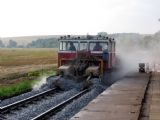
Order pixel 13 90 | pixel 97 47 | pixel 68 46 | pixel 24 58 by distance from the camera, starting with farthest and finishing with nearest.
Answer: pixel 24 58 < pixel 68 46 < pixel 97 47 < pixel 13 90

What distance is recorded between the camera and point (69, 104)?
17.9 metres

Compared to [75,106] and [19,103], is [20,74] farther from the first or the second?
[75,106]

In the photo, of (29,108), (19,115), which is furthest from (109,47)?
(19,115)

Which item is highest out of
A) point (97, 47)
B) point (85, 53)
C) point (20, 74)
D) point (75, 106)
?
point (97, 47)

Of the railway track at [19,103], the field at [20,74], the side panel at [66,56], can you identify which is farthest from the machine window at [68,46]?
the railway track at [19,103]

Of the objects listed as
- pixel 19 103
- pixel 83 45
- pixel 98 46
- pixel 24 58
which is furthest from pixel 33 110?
pixel 24 58

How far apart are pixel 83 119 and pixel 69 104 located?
517 cm

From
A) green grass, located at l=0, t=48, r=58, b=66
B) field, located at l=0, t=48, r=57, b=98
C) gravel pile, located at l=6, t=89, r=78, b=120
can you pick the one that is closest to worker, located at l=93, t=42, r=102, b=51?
field, located at l=0, t=48, r=57, b=98

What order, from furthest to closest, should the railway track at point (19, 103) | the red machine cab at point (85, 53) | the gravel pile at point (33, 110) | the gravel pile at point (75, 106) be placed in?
the red machine cab at point (85, 53)
the railway track at point (19, 103)
the gravel pile at point (75, 106)
the gravel pile at point (33, 110)

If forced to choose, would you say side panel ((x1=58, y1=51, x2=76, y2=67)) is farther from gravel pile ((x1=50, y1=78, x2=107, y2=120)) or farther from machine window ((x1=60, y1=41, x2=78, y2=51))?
gravel pile ((x1=50, y1=78, x2=107, y2=120))

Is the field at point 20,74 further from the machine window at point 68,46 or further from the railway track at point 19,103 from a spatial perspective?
the machine window at point 68,46

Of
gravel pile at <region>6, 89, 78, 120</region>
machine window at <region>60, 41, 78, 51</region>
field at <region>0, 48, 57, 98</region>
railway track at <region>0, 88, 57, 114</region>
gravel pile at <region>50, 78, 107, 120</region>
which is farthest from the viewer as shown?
machine window at <region>60, 41, 78, 51</region>

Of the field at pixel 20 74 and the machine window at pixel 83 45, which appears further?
the machine window at pixel 83 45

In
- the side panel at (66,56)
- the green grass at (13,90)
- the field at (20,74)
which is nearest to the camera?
the green grass at (13,90)
